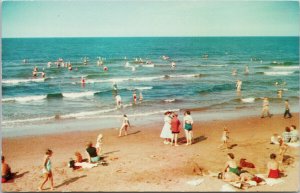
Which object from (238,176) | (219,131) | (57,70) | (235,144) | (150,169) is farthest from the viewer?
(57,70)

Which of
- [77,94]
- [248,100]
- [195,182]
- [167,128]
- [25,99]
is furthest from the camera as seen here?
[77,94]

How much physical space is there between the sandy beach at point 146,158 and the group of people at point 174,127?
0.40m

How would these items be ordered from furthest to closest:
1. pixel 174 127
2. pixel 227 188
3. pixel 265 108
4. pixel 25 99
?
1. pixel 25 99
2. pixel 265 108
3. pixel 174 127
4. pixel 227 188

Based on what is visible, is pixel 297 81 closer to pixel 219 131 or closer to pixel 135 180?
pixel 219 131

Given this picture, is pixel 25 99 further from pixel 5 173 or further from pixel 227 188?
pixel 227 188

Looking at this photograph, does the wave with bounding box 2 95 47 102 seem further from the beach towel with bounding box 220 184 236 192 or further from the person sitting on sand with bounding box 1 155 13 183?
the beach towel with bounding box 220 184 236 192

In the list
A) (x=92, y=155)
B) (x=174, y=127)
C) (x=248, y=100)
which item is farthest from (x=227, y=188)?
(x=248, y=100)

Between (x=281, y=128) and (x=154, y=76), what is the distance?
86.3 ft

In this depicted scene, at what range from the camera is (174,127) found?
597 inches

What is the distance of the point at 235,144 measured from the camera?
1572 cm

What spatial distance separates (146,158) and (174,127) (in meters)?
2.00

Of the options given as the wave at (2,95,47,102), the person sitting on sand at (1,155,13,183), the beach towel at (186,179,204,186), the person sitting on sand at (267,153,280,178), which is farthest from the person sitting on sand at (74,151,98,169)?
the wave at (2,95,47,102)

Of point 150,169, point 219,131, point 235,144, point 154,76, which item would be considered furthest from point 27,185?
point 154,76

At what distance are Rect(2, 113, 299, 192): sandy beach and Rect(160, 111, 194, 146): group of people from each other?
1.30 feet
